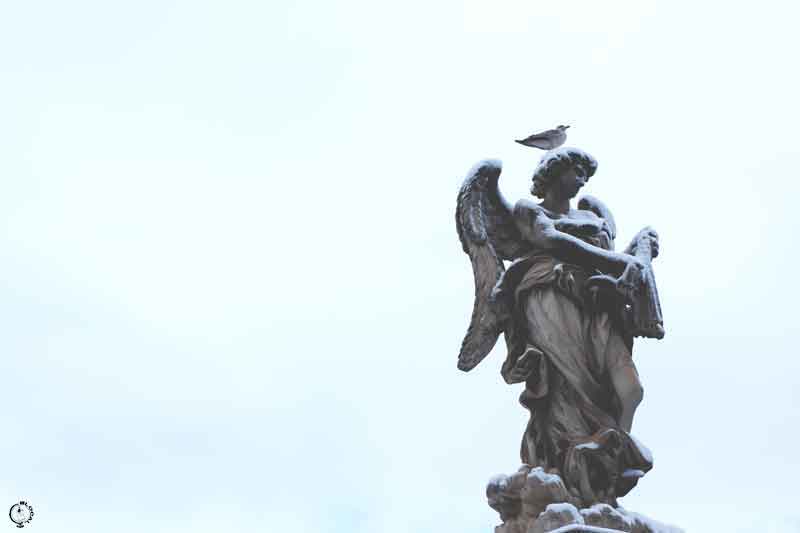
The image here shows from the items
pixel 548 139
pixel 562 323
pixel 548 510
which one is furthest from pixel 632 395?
pixel 548 139

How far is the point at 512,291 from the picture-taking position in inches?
403

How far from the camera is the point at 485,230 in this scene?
10.5 m

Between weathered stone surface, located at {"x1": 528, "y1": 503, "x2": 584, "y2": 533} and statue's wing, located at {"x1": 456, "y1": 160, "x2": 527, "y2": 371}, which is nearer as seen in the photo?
weathered stone surface, located at {"x1": 528, "y1": 503, "x2": 584, "y2": 533}

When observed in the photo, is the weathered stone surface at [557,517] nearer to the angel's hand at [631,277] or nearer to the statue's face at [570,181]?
the angel's hand at [631,277]

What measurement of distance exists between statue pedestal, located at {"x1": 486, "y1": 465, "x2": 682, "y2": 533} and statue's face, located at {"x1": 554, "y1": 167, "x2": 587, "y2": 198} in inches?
79.9

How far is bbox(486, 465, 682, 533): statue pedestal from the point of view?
8.77m

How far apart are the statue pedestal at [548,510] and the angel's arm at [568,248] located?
1467 mm

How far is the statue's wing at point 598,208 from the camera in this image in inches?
415

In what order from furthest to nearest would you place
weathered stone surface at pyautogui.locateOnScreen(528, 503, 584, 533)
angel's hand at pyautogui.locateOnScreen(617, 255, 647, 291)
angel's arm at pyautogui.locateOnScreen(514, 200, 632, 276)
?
angel's arm at pyautogui.locateOnScreen(514, 200, 632, 276) < angel's hand at pyautogui.locateOnScreen(617, 255, 647, 291) < weathered stone surface at pyautogui.locateOnScreen(528, 503, 584, 533)

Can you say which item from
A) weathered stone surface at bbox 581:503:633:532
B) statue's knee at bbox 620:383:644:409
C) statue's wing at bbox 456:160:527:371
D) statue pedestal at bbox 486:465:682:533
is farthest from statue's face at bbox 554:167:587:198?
weathered stone surface at bbox 581:503:633:532

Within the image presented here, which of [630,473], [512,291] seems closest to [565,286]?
[512,291]

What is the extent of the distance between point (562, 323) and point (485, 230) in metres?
1.00

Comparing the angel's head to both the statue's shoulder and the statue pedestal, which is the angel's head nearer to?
the statue's shoulder

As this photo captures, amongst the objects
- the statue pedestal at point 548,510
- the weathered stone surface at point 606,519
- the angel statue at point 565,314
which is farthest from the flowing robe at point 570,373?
the weathered stone surface at point 606,519
